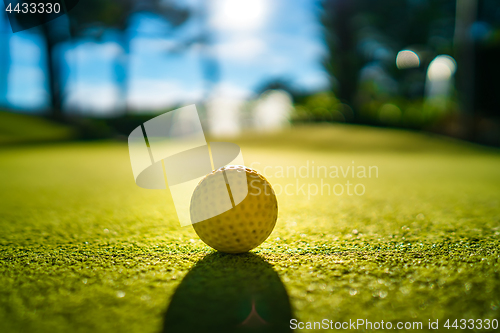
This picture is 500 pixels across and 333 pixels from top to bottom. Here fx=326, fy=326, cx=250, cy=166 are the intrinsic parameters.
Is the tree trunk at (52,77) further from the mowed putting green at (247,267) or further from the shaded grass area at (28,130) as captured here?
the mowed putting green at (247,267)

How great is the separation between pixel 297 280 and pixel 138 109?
→ 21067 mm

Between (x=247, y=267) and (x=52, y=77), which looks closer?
(x=247, y=267)

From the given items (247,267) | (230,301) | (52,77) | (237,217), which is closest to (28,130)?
(52,77)

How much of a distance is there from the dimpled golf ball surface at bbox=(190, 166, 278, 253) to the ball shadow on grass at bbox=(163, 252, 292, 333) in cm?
11

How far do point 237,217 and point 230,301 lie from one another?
1.33ft

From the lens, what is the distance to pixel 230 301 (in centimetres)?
102

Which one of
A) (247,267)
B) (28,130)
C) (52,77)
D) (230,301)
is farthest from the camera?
(52,77)

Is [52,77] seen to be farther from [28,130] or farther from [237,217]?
[237,217]

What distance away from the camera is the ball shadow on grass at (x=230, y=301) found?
0.90 m

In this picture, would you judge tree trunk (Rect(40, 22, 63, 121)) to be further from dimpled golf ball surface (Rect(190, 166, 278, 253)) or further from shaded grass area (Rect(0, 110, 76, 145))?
dimpled golf ball surface (Rect(190, 166, 278, 253))

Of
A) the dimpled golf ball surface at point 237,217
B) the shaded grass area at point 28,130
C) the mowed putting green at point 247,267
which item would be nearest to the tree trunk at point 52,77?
the shaded grass area at point 28,130

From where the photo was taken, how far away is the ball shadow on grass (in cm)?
90

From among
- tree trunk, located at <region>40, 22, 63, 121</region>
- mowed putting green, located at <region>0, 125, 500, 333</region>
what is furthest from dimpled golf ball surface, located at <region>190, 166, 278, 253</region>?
tree trunk, located at <region>40, 22, 63, 121</region>

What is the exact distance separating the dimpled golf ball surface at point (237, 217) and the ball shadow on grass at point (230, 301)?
11 cm
